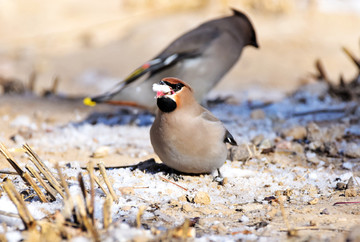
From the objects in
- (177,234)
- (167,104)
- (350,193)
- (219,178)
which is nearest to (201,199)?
(219,178)

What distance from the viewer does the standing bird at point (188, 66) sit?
4.10m

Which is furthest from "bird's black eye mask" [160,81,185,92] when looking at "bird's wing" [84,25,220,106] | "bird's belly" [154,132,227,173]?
"bird's wing" [84,25,220,106]

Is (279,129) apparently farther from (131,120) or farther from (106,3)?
(106,3)

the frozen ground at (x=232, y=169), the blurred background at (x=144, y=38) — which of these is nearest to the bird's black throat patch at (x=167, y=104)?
the frozen ground at (x=232, y=169)

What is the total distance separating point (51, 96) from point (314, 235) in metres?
3.50

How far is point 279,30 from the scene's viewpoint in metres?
7.96

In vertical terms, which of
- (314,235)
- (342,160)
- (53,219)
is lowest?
(342,160)

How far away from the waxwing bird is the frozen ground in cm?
15

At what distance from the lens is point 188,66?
4.12m

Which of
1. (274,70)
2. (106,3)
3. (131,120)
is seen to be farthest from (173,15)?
(131,120)

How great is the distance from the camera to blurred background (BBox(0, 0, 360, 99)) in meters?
6.91

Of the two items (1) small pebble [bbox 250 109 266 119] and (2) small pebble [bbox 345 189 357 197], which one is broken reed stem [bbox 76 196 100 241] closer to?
(2) small pebble [bbox 345 189 357 197]

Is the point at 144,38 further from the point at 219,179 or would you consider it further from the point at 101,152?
the point at 219,179

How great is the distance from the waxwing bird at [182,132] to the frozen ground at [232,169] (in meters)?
0.15
